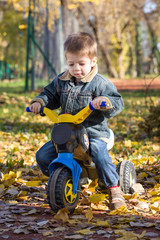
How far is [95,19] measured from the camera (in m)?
18.5

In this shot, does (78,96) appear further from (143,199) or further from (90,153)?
(143,199)

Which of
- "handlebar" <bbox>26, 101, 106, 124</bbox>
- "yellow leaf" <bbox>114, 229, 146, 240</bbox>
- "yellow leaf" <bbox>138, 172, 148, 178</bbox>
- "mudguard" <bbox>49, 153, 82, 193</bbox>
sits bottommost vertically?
"yellow leaf" <bbox>114, 229, 146, 240</bbox>

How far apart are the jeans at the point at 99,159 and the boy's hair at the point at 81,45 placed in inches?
29.2

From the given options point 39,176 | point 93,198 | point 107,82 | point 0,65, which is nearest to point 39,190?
point 39,176

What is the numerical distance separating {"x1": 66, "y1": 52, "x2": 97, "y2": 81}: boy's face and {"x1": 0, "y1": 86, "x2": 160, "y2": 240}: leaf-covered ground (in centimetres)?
108

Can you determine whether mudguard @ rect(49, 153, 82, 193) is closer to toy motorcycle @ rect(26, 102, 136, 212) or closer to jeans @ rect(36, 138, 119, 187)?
toy motorcycle @ rect(26, 102, 136, 212)

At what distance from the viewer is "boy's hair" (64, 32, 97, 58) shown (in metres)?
3.05

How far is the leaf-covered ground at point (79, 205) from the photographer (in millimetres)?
2611

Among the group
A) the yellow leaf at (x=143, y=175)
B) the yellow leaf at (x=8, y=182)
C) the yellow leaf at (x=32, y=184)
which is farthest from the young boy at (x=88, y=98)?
the yellow leaf at (x=143, y=175)

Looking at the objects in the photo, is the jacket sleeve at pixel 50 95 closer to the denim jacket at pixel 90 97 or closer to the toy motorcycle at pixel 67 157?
the denim jacket at pixel 90 97

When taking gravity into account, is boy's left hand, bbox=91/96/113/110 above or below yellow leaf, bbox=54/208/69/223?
above

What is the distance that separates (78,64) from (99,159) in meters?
0.81

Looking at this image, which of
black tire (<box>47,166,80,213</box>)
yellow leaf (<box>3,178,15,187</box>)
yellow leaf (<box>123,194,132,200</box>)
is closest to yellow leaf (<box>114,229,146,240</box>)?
black tire (<box>47,166,80,213</box>)

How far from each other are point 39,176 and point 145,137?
2432 mm
